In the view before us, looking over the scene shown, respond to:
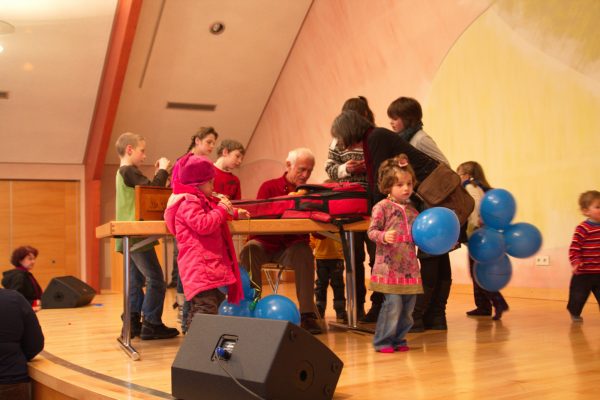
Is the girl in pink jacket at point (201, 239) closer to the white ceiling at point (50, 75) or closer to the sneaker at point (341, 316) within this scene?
the sneaker at point (341, 316)

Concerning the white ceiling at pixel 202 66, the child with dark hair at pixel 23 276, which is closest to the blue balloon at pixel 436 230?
the child with dark hair at pixel 23 276

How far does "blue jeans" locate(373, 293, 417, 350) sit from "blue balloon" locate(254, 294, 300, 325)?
41cm

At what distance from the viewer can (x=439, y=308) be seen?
3.85 meters

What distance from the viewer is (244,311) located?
3258 millimetres

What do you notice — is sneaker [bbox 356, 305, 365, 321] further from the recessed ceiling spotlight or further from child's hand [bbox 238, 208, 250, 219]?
the recessed ceiling spotlight

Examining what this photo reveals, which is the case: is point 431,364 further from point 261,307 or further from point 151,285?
point 151,285

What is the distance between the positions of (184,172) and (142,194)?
36 centimetres

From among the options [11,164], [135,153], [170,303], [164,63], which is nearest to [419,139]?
[135,153]

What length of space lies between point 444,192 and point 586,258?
138 centimetres

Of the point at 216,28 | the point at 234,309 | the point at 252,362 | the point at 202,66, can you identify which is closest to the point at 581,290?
the point at 234,309

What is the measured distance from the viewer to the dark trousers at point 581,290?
4191 millimetres

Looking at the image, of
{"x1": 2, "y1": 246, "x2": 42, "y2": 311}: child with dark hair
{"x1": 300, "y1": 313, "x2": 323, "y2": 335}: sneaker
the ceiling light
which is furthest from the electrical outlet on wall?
the ceiling light

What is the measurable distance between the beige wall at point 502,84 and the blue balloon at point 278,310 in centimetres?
320

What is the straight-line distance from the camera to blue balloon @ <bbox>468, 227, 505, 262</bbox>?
145 inches
